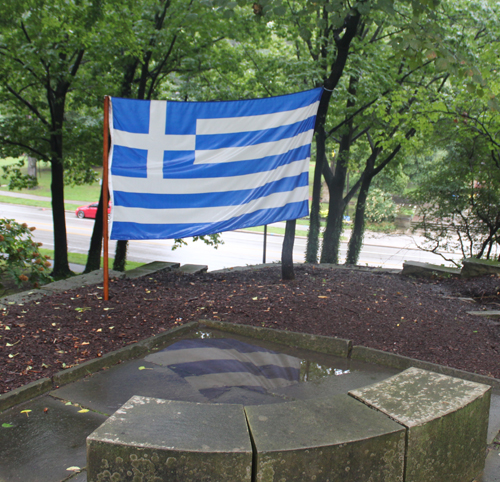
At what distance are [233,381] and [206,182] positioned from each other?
3.18 metres

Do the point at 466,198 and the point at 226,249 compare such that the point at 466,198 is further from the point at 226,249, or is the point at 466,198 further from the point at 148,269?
the point at 226,249

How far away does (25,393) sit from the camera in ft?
12.0

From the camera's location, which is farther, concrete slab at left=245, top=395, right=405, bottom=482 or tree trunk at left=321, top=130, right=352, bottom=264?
tree trunk at left=321, top=130, right=352, bottom=264

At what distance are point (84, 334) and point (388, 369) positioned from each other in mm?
3177

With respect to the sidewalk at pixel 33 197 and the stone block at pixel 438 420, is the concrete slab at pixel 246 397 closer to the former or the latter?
the stone block at pixel 438 420

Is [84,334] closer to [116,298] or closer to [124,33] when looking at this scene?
[116,298]

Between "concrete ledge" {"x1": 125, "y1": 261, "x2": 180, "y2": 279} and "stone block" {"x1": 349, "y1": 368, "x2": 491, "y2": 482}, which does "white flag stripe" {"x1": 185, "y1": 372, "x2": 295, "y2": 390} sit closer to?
"stone block" {"x1": 349, "y1": 368, "x2": 491, "y2": 482}

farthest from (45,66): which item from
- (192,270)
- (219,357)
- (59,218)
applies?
Result: (219,357)

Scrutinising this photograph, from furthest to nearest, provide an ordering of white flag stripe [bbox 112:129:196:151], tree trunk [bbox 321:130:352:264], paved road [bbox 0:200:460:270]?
paved road [bbox 0:200:460:270], tree trunk [bbox 321:130:352:264], white flag stripe [bbox 112:129:196:151]

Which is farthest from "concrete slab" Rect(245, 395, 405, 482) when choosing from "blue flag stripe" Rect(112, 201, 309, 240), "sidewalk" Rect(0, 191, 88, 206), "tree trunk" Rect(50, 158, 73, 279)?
"sidewalk" Rect(0, 191, 88, 206)

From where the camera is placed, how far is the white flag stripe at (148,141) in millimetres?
5883

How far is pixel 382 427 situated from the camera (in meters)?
2.36

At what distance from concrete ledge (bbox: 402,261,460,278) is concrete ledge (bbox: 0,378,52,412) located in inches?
295

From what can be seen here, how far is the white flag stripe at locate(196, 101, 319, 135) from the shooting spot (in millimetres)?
6304
